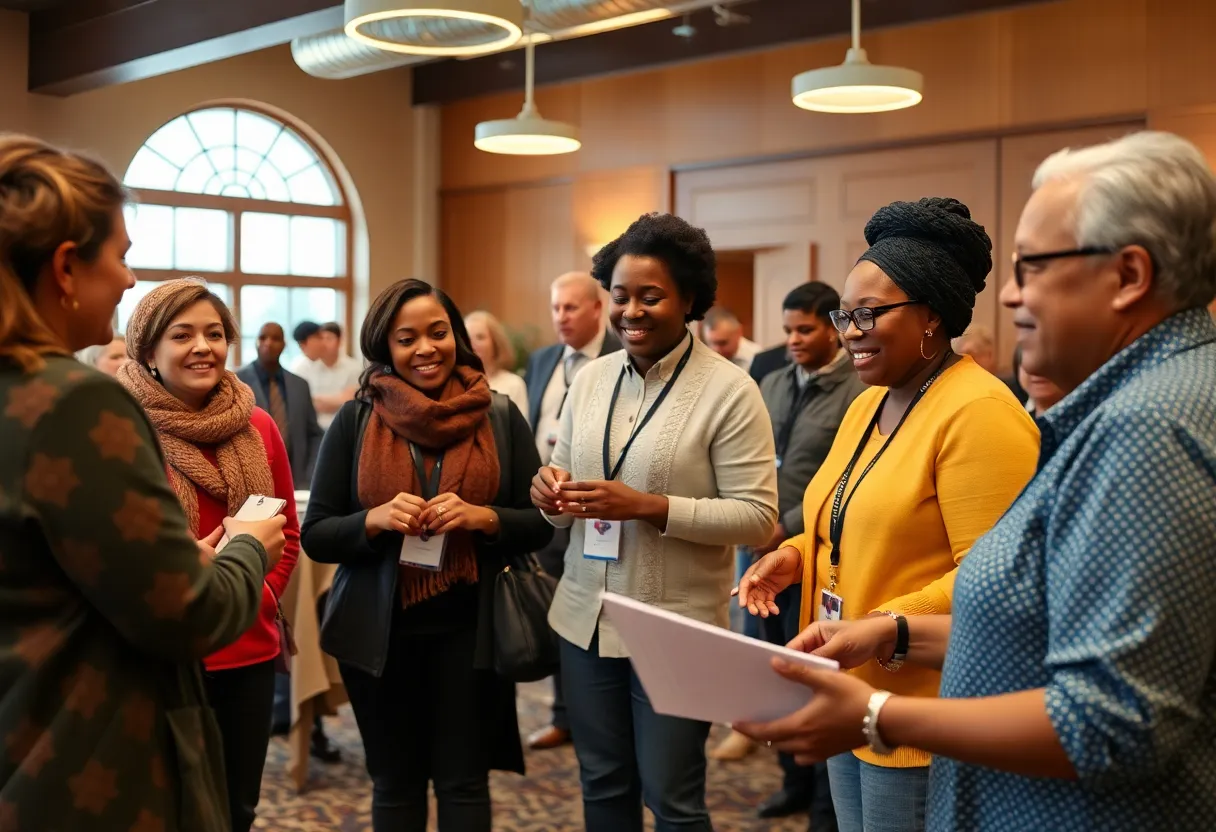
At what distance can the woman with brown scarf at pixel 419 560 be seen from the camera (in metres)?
2.72

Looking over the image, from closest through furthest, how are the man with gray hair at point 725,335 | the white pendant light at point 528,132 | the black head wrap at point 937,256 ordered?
the black head wrap at point 937,256 → the man with gray hair at point 725,335 → the white pendant light at point 528,132

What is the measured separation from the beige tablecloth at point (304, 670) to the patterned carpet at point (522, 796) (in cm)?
14

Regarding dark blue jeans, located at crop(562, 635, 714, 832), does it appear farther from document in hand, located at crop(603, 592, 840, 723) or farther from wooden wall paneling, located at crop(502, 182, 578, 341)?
wooden wall paneling, located at crop(502, 182, 578, 341)

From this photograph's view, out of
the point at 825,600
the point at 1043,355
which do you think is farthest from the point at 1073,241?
the point at 825,600

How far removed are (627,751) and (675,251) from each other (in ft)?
3.76

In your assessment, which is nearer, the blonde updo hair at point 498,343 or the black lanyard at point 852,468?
the black lanyard at point 852,468

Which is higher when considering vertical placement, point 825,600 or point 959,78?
point 959,78

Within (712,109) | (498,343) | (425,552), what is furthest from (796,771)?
(712,109)

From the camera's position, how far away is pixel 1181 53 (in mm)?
7473

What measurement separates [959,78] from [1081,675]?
8038mm

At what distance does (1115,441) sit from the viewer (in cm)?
116

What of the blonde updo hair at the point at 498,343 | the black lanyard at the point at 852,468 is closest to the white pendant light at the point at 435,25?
the blonde updo hair at the point at 498,343

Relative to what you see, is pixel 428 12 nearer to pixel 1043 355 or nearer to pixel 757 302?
pixel 1043 355

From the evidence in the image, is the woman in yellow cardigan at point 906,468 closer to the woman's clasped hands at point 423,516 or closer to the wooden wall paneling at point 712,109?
the woman's clasped hands at point 423,516
